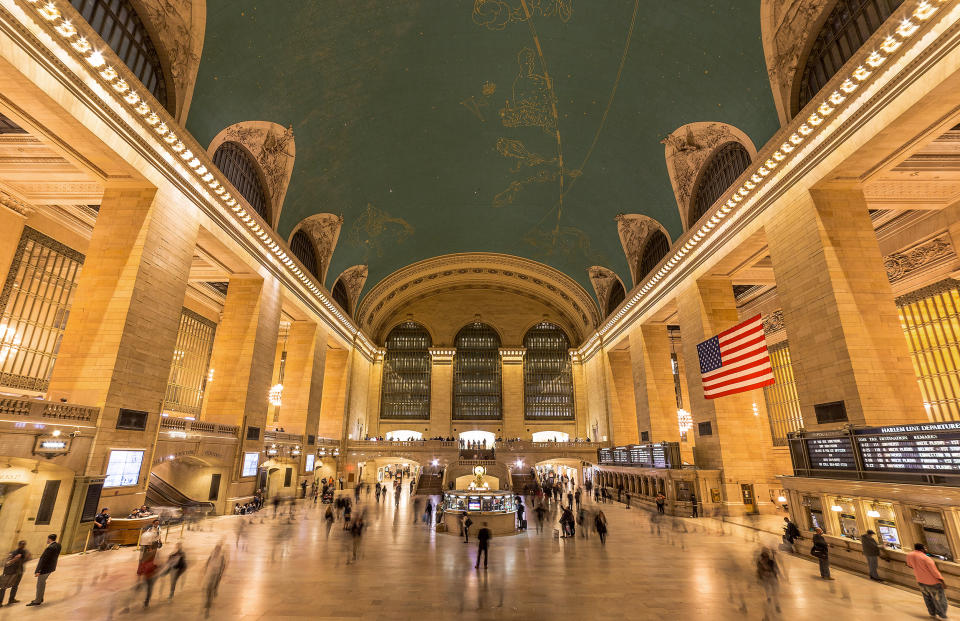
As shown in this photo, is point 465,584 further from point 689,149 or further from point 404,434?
point 404,434

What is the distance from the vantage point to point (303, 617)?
5.78 meters

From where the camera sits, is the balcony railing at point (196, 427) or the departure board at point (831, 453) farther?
the balcony railing at point (196, 427)

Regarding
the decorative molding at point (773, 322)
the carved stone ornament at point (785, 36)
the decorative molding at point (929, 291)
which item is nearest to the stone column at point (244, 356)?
the carved stone ornament at point (785, 36)

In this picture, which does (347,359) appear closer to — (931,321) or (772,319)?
(772,319)

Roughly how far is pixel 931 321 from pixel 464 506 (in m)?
17.2

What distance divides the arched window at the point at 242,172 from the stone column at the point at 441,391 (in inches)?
828

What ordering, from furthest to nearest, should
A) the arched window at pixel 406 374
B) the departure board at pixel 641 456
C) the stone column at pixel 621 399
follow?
the arched window at pixel 406 374 → the stone column at pixel 621 399 → the departure board at pixel 641 456

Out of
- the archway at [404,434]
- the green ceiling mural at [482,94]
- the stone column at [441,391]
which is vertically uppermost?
the green ceiling mural at [482,94]

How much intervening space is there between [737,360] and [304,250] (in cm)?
2028

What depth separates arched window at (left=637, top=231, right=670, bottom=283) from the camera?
22.2 m

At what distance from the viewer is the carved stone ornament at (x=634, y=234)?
74.7 feet

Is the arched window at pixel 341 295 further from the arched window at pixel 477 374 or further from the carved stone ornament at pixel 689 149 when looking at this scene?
the carved stone ornament at pixel 689 149

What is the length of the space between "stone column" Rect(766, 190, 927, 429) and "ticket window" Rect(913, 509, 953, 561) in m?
2.84

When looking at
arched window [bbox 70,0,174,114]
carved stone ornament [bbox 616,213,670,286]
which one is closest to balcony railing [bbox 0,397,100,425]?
arched window [bbox 70,0,174,114]
